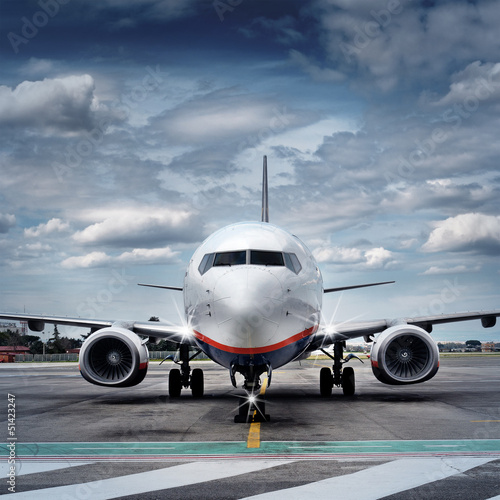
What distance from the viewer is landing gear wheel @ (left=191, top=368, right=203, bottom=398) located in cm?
1770

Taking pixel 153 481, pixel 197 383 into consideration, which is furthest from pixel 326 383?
pixel 153 481

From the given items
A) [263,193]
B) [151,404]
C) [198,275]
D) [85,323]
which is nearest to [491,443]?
[198,275]

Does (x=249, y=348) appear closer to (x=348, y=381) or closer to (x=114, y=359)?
(x=114, y=359)

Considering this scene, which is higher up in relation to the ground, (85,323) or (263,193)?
(263,193)

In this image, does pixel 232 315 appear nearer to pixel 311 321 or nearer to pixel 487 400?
pixel 311 321

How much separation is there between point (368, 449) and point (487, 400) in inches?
327

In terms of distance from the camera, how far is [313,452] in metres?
8.12

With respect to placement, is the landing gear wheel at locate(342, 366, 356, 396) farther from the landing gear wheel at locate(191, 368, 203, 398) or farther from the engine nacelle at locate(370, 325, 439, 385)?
the landing gear wheel at locate(191, 368, 203, 398)

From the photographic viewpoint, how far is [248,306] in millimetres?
10789

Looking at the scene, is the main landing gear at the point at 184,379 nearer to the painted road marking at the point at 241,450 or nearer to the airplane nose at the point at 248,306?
Answer: the airplane nose at the point at 248,306

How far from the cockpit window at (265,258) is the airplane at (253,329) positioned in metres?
0.03

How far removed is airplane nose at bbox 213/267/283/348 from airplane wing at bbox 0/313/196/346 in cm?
311

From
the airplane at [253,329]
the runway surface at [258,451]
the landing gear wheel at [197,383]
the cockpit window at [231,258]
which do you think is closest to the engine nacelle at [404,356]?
the airplane at [253,329]

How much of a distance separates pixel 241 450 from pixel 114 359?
25.5 ft
